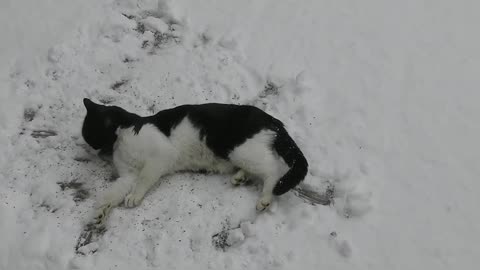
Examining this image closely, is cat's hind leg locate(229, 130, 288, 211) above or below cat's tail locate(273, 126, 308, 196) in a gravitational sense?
below

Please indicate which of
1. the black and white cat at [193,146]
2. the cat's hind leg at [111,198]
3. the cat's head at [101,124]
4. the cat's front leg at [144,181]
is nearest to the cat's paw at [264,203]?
the black and white cat at [193,146]

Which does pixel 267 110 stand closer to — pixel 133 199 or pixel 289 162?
pixel 289 162

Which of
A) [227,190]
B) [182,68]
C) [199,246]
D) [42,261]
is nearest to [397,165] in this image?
[227,190]

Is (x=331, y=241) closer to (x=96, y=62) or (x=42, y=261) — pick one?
(x=42, y=261)

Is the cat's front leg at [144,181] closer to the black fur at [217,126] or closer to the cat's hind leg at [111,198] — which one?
the cat's hind leg at [111,198]

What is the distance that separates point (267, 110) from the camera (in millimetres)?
4742

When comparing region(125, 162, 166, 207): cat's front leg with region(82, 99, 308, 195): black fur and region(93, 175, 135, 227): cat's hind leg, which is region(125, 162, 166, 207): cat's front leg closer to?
region(93, 175, 135, 227): cat's hind leg

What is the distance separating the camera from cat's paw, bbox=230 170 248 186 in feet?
13.3

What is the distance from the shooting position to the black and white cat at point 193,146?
3889 mm

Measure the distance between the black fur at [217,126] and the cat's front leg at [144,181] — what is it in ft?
1.12

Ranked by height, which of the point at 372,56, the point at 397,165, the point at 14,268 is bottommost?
the point at 14,268

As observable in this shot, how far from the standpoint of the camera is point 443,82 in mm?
5012

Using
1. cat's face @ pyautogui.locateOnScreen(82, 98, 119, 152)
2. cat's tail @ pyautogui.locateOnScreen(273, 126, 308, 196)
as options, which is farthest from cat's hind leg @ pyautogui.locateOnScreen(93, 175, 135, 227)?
cat's tail @ pyautogui.locateOnScreen(273, 126, 308, 196)

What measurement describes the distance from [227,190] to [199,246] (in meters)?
0.63
